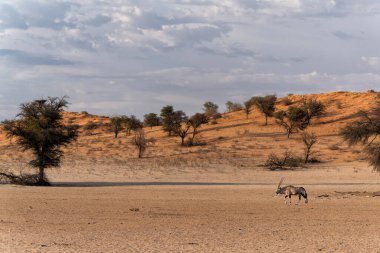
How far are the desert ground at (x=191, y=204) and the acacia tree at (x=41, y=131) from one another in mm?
1808

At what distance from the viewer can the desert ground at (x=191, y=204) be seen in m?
14.5

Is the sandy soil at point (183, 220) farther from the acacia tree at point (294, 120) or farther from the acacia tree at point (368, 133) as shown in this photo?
the acacia tree at point (294, 120)

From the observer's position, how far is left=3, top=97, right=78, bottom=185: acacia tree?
114 feet

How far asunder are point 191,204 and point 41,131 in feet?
45.8

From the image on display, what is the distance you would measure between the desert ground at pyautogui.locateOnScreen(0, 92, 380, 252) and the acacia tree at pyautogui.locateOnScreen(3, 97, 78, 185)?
1.81 metres

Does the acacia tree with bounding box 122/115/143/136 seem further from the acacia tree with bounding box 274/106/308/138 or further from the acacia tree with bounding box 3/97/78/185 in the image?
the acacia tree with bounding box 3/97/78/185

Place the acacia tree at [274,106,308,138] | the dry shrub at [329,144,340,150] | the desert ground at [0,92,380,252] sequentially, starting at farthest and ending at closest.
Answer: the acacia tree at [274,106,308,138]
the dry shrub at [329,144,340,150]
the desert ground at [0,92,380,252]

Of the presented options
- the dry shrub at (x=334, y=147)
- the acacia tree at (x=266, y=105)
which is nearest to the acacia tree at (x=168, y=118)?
the acacia tree at (x=266, y=105)

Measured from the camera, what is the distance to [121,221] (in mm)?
18516

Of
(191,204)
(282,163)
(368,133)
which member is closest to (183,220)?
(191,204)

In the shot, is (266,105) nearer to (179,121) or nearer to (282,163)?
(179,121)

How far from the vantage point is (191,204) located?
24.6 meters

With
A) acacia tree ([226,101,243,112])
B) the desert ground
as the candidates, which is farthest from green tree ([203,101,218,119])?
the desert ground

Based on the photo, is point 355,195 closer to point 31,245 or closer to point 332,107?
point 31,245
